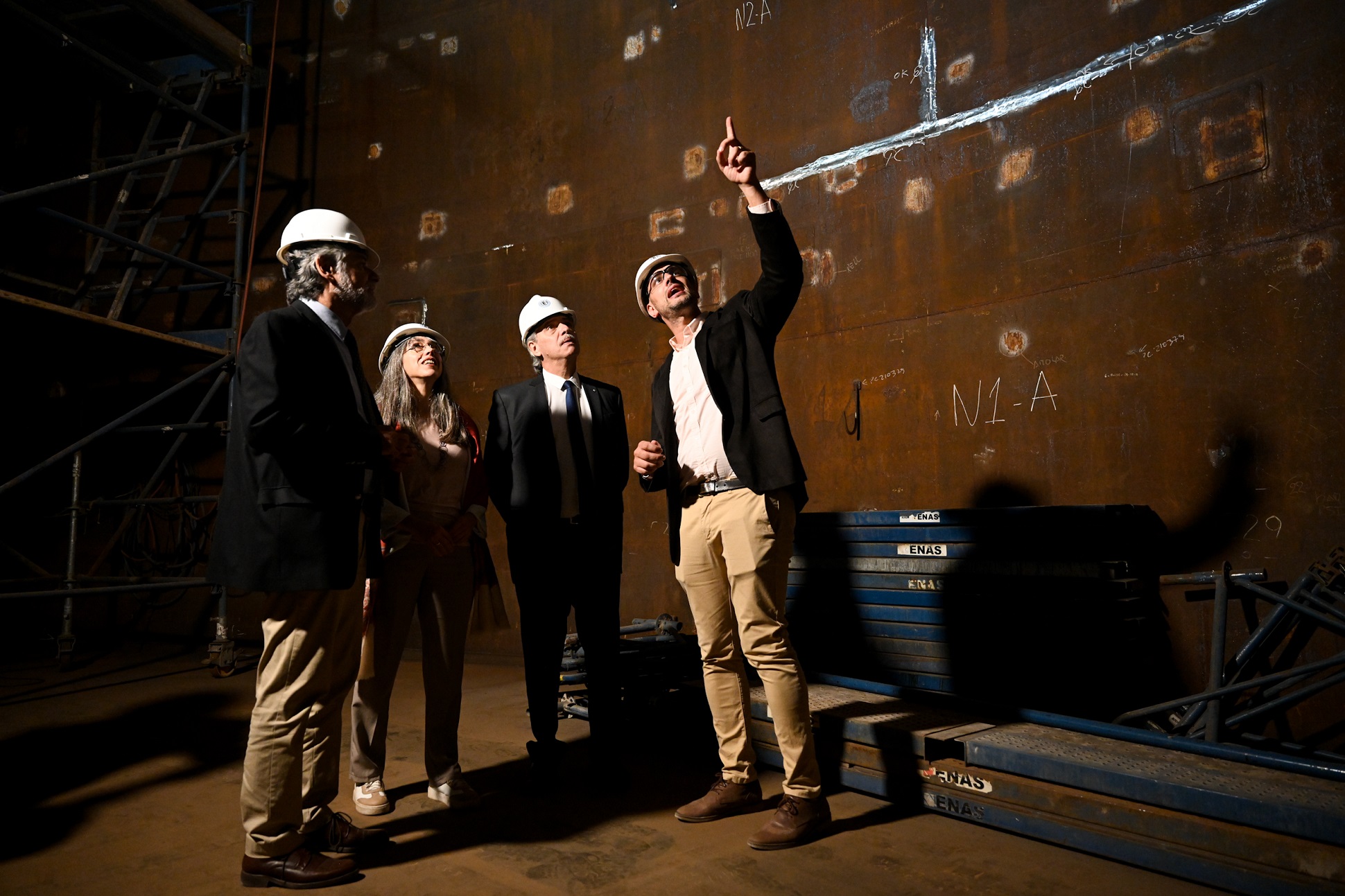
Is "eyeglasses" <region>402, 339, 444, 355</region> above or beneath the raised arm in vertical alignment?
beneath

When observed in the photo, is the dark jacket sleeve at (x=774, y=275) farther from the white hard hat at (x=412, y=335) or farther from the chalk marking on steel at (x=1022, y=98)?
the chalk marking on steel at (x=1022, y=98)

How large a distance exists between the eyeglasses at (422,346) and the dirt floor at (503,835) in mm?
1774

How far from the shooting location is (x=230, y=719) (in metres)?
4.42

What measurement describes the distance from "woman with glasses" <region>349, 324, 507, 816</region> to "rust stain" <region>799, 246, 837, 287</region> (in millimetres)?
2808

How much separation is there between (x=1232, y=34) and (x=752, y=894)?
4.33 meters

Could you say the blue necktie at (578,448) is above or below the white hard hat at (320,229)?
below

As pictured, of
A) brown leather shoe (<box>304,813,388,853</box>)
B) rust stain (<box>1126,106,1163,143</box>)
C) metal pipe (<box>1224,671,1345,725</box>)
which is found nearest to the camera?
brown leather shoe (<box>304,813,388,853</box>)

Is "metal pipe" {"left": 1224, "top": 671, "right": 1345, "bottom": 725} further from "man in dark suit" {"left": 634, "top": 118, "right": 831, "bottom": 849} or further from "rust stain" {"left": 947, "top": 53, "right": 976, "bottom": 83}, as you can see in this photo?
"rust stain" {"left": 947, "top": 53, "right": 976, "bottom": 83}

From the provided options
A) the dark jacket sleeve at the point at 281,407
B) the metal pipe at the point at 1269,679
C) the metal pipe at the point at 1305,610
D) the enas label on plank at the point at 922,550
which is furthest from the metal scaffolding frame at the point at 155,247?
the metal pipe at the point at 1305,610

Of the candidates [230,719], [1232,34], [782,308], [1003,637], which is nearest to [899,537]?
[1003,637]

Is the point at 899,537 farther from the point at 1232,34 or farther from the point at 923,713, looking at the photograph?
the point at 1232,34

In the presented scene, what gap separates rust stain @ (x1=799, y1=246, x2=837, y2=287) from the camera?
17.0 ft

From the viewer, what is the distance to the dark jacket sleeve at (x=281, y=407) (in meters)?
2.25

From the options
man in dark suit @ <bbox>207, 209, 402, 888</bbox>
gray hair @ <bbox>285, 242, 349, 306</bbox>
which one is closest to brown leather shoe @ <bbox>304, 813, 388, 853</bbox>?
man in dark suit @ <bbox>207, 209, 402, 888</bbox>
